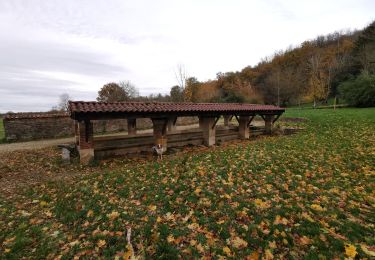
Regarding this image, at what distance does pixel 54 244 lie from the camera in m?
3.45

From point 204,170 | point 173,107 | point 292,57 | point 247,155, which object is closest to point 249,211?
point 204,170

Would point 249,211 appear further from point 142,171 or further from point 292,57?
point 292,57

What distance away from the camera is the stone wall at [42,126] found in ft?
44.1

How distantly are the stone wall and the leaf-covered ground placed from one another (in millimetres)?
7920

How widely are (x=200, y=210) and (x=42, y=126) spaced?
583 inches

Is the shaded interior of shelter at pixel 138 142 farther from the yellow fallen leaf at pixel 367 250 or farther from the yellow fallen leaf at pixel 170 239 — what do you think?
the yellow fallen leaf at pixel 367 250

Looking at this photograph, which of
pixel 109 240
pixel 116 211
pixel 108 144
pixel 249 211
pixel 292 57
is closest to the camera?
pixel 109 240

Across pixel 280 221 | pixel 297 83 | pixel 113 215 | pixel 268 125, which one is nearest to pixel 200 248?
pixel 280 221

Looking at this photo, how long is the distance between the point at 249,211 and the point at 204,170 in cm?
247

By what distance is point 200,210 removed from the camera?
407 centimetres

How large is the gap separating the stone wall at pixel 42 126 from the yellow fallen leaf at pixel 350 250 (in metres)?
16.3

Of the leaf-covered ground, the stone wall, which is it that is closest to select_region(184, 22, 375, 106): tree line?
the stone wall

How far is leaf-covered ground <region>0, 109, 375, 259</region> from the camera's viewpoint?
3100mm

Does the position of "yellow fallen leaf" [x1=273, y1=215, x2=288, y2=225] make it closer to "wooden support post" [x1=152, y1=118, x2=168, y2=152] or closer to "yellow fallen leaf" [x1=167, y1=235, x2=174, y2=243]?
"yellow fallen leaf" [x1=167, y1=235, x2=174, y2=243]
